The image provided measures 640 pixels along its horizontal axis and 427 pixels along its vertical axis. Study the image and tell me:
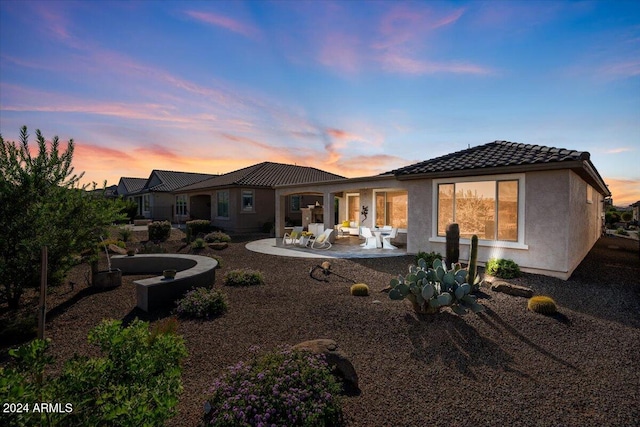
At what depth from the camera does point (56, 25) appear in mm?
6812

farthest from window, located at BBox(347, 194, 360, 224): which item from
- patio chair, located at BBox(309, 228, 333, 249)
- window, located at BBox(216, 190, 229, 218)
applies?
window, located at BBox(216, 190, 229, 218)

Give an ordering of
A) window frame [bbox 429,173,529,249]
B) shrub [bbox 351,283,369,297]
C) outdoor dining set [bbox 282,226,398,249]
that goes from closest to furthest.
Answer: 1. shrub [bbox 351,283,369,297]
2. window frame [bbox 429,173,529,249]
3. outdoor dining set [bbox 282,226,398,249]

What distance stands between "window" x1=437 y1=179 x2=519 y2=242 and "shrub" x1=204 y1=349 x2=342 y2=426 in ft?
28.4

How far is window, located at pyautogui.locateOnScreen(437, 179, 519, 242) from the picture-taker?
9680 mm

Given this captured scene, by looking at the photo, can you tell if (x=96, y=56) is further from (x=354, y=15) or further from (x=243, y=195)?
(x=243, y=195)

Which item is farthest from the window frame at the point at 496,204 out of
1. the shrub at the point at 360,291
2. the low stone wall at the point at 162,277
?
the low stone wall at the point at 162,277

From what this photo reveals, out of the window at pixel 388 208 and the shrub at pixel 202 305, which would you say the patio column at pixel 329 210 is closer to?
the window at pixel 388 208

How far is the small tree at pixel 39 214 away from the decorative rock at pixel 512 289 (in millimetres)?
9475

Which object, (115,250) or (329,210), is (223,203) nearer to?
(329,210)

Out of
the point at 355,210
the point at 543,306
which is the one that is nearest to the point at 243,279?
the point at 543,306

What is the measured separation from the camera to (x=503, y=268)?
8.84 metres

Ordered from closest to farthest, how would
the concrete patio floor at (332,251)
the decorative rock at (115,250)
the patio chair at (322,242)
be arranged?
the concrete patio floor at (332,251) < the decorative rock at (115,250) < the patio chair at (322,242)

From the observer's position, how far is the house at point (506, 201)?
8.66 meters

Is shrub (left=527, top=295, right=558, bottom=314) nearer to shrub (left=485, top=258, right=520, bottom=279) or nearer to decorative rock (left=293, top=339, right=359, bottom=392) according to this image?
shrub (left=485, top=258, right=520, bottom=279)
